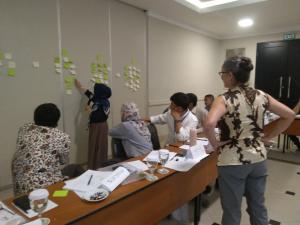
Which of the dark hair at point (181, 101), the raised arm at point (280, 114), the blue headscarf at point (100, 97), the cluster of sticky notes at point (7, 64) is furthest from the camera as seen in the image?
the blue headscarf at point (100, 97)

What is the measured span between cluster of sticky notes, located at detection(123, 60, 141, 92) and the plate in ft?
9.48

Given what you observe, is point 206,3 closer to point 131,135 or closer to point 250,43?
point 250,43

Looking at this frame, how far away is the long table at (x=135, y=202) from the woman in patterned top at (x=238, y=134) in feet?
1.23

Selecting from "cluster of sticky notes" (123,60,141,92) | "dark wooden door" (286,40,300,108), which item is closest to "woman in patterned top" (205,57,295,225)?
"cluster of sticky notes" (123,60,141,92)

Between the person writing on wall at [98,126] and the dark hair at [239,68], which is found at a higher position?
the dark hair at [239,68]

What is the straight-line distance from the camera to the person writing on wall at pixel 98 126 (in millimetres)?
3217

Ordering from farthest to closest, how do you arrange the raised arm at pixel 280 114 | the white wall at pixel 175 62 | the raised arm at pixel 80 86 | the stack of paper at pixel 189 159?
1. the white wall at pixel 175 62
2. the raised arm at pixel 80 86
3. the stack of paper at pixel 189 159
4. the raised arm at pixel 280 114

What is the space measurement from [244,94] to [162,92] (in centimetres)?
351

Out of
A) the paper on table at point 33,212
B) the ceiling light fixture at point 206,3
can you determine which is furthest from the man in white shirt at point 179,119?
the ceiling light fixture at point 206,3

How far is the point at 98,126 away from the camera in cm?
322

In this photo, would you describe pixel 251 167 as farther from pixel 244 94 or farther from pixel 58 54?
pixel 58 54

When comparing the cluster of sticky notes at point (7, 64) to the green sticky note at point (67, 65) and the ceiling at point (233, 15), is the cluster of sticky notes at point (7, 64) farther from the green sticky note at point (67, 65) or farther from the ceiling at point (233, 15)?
the ceiling at point (233, 15)

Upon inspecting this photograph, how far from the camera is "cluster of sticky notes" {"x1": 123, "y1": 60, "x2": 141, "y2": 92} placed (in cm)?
404

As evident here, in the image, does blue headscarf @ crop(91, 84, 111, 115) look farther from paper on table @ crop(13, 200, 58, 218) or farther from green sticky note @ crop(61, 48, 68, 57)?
paper on table @ crop(13, 200, 58, 218)
